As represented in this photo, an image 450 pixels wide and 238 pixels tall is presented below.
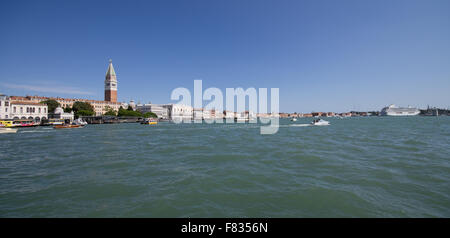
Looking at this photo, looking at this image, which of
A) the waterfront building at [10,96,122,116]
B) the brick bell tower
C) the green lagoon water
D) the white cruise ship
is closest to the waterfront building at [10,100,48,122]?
the waterfront building at [10,96,122,116]

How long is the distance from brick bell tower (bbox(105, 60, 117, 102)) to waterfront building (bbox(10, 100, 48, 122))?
43671 mm

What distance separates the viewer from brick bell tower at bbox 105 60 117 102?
9426 centimetres

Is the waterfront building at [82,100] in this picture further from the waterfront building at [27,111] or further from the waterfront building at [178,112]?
the waterfront building at [178,112]

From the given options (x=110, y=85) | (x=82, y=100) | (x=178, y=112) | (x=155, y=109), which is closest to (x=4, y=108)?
(x=82, y=100)

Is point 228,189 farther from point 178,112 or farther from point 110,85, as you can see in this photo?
point 178,112

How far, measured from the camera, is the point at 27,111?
48.2 meters

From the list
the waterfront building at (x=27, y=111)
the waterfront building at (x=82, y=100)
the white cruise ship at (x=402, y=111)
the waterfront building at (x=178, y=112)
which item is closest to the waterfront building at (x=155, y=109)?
the waterfront building at (x=178, y=112)

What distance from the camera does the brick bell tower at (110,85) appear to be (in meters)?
94.3

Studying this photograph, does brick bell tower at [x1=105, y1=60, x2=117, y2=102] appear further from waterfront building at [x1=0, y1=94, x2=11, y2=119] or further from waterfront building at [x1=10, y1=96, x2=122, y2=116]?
waterfront building at [x1=0, y1=94, x2=11, y2=119]

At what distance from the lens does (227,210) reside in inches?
151

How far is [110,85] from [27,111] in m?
→ 48.5
